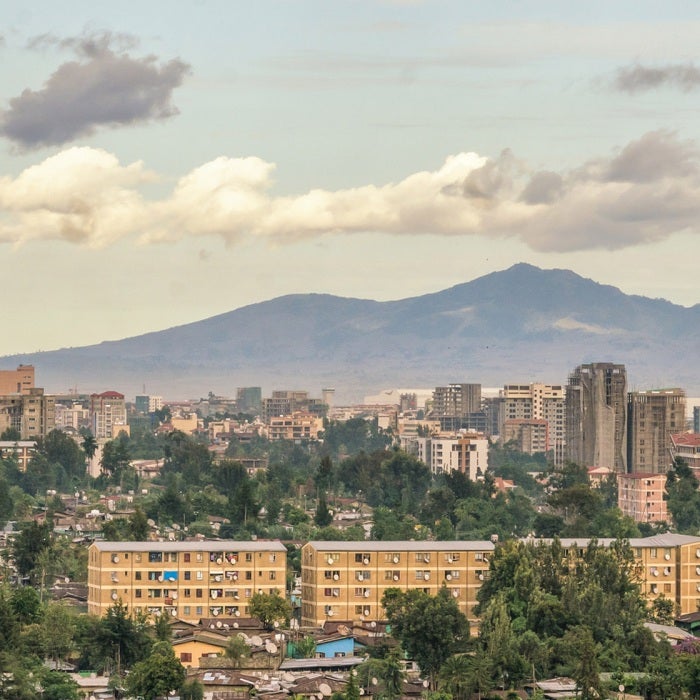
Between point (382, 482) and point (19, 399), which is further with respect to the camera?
point (19, 399)

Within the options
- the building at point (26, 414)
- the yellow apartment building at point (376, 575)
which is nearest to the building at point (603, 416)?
the building at point (26, 414)

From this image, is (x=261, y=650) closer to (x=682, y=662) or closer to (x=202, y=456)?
(x=682, y=662)

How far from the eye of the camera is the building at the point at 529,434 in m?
158

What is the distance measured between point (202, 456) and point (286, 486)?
11.7m

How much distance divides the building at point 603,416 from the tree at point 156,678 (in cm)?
7011

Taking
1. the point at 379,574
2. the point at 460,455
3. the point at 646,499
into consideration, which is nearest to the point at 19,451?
the point at 460,455

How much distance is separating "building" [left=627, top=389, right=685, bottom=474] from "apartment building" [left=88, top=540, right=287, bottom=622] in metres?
56.6

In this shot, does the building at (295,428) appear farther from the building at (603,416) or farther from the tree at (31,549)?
the tree at (31,549)

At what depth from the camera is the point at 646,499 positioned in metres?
86.1

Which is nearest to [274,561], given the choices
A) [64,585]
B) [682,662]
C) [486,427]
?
[64,585]

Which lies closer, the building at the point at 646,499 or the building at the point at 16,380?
the building at the point at 646,499

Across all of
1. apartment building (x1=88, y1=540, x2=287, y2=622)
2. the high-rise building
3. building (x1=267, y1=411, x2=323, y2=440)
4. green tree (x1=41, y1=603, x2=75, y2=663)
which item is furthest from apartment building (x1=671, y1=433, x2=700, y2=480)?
the high-rise building

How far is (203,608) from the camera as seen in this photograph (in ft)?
178

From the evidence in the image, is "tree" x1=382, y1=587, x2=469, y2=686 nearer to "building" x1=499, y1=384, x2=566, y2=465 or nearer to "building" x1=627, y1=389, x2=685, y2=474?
"building" x1=627, y1=389, x2=685, y2=474
